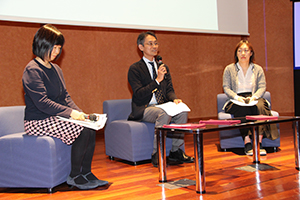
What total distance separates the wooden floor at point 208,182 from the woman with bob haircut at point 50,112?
0.16 meters

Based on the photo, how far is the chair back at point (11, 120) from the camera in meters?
2.51

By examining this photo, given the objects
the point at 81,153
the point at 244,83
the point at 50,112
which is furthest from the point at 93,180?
the point at 244,83

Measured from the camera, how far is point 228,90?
3.55m

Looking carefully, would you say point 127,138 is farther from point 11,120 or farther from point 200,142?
point 200,142

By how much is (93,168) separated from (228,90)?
170 cm

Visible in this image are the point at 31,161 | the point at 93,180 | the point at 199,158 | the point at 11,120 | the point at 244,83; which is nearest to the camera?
the point at 199,158

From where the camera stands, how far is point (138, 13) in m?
4.44

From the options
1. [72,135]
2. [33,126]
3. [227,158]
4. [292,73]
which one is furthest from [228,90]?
[292,73]

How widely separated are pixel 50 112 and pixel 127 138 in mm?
964

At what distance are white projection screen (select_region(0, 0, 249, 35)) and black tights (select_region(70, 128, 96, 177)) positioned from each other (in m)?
1.98

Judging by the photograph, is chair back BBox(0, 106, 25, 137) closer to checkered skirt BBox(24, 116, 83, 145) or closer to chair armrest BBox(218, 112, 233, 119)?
checkered skirt BBox(24, 116, 83, 145)

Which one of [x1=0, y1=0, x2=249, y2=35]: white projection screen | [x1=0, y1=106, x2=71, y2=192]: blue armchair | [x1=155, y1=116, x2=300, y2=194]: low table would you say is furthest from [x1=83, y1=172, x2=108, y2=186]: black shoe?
[x1=0, y1=0, x2=249, y2=35]: white projection screen

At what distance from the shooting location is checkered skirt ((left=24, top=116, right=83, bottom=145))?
91.5 inches

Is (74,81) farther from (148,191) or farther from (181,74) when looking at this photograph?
(148,191)
